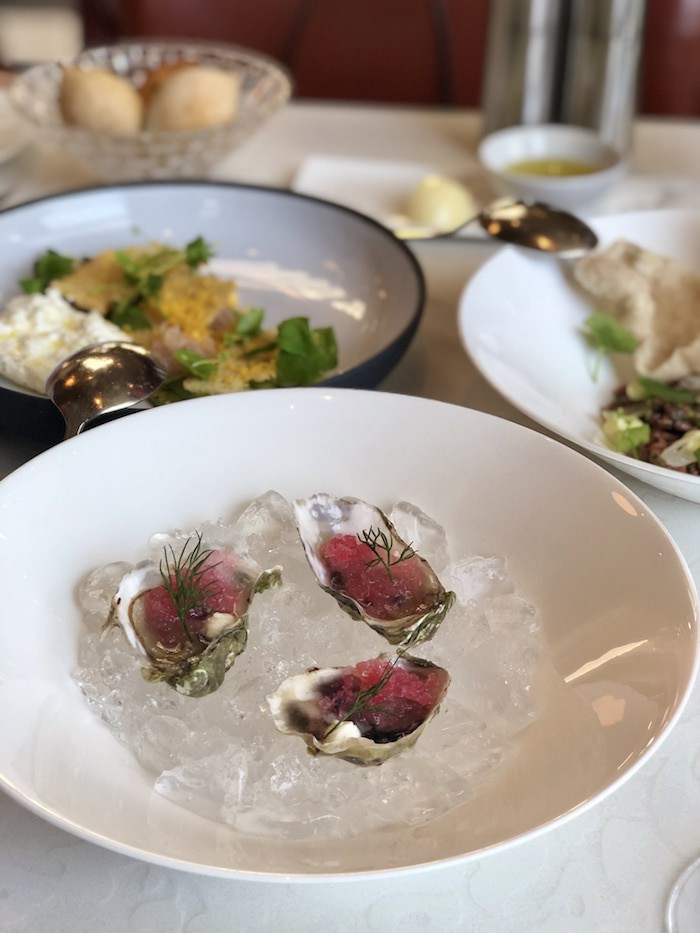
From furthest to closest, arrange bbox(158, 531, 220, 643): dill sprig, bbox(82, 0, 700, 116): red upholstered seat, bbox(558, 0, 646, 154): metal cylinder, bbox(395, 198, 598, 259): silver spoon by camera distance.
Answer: bbox(82, 0, 700, 116): red upholstered seat → bbox(558, 0, 646, 154): metal cylinder → bbox(395, 198, 598, 259): silver spoon → bbox(158, 531, 220, 643): dill sprig

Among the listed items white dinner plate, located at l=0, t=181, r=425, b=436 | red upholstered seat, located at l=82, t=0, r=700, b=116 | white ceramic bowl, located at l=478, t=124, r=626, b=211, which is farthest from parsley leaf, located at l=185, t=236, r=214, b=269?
red upholstered seat, located at l=82, t=0, r=700, b=116

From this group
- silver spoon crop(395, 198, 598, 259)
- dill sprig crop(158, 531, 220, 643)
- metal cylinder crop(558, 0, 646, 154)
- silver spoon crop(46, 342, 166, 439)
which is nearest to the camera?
dill sprig crop(158, 531, 220, 643)

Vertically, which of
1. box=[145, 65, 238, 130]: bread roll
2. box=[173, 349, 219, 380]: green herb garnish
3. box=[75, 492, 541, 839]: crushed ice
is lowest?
box=[75, 492, 541, 839]: crushed ice

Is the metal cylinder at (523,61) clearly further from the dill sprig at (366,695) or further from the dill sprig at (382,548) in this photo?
the dill sprig at (366,695)

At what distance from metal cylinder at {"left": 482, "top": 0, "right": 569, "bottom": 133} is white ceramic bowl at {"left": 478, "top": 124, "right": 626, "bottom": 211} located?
0.15ft

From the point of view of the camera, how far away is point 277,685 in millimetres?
590

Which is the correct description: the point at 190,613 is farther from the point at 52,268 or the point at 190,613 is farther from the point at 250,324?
the point at 52,268

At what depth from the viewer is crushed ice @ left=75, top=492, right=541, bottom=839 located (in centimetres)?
53

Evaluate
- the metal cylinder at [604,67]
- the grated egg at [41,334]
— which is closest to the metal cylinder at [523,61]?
the metal cylinder at [604,67]

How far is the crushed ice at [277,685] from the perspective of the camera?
0.53 meters

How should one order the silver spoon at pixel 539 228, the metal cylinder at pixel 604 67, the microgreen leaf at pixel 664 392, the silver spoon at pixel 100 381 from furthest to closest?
the metal cylinder at pixel 604 67 < the silver spoon at pixel 539 228 < the microgreen leaf at pixel 664 392 < the silver spoon at pixel 100 381

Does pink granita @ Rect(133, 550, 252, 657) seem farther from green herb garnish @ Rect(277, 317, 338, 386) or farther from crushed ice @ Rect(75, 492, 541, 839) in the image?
green herb garnish @ Rect(277, 317, 338, 386)

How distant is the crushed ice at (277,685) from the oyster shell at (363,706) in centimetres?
2

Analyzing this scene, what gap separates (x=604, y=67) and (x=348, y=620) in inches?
41.2
